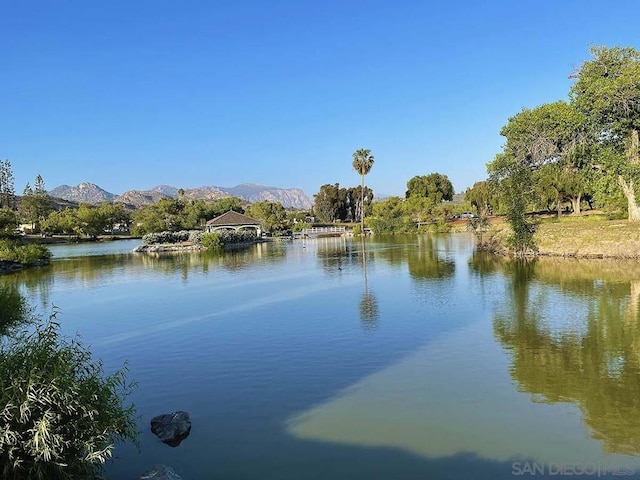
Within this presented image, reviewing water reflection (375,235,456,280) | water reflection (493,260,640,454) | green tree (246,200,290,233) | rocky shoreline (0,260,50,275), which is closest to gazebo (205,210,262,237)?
green tree (246,200,290,233)

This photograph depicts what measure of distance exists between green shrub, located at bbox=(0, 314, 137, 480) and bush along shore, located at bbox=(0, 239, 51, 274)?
135 feet

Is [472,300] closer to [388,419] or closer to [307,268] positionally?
[388,419]

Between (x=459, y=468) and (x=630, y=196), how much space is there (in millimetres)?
32111

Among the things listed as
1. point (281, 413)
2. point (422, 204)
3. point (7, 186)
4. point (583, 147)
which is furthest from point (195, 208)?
point (281, 413)

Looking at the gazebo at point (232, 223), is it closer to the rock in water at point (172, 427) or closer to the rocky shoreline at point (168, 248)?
the rocky shoreline at point (168, 248)

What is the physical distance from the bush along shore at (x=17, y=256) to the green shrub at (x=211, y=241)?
2092 cm

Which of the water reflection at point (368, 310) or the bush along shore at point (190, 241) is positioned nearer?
the water reflection at point (368, 310)

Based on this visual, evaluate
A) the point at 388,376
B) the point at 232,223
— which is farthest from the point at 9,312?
the point at 232,223

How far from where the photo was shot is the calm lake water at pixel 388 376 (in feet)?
25.0

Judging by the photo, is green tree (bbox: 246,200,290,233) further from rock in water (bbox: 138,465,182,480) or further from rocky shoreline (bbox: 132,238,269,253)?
rock in water (bbox: 138,465,182,480)

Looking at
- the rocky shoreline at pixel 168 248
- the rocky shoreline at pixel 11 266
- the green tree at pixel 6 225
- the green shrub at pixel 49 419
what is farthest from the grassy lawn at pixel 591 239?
the green tree at pixel 6 225

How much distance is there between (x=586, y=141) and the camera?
34125 mm

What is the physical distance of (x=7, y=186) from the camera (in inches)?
4385

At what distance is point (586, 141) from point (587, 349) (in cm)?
2657
